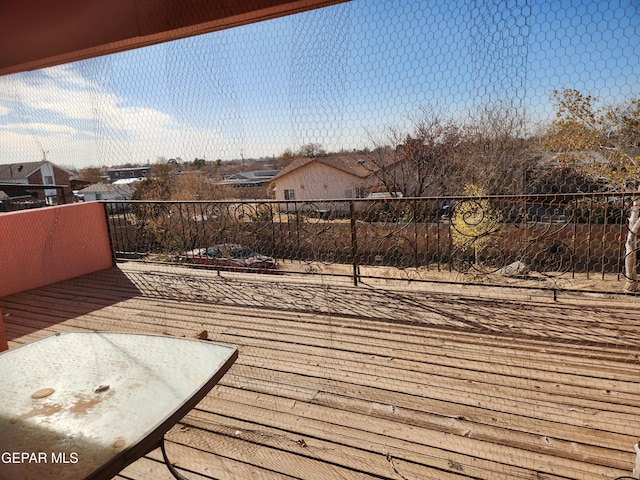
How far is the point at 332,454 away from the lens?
59.3 inches

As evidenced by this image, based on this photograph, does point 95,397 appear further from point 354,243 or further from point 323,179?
point 354,243

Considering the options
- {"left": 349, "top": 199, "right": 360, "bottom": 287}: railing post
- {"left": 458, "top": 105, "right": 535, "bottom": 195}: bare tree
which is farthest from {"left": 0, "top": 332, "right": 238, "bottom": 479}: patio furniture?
{"left": 349, "top": 199, "right": 360, "bottom": 287}: railing post

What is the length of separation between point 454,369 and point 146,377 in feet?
5.11

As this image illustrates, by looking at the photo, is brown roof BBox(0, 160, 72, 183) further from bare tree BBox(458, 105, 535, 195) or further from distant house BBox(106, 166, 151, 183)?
bare tree BBox(458, 105, 535, 195)

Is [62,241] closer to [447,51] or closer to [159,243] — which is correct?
[159,243]

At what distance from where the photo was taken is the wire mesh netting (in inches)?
63.1

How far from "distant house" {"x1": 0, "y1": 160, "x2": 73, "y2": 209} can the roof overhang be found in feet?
5.54

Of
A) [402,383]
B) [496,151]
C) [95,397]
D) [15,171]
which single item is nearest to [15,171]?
[15,171]

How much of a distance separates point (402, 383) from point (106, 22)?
9.61 ft

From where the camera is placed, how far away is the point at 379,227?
3854mm

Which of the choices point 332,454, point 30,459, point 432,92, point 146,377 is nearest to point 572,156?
point 432,92

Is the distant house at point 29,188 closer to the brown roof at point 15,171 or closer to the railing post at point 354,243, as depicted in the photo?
the brown roof at point 15,171

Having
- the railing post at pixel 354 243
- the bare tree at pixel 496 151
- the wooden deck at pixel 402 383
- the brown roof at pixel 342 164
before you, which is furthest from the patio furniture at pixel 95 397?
the railing post at pixel 354 243

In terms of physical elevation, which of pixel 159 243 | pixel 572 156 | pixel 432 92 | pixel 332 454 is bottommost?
pixel 332 454
